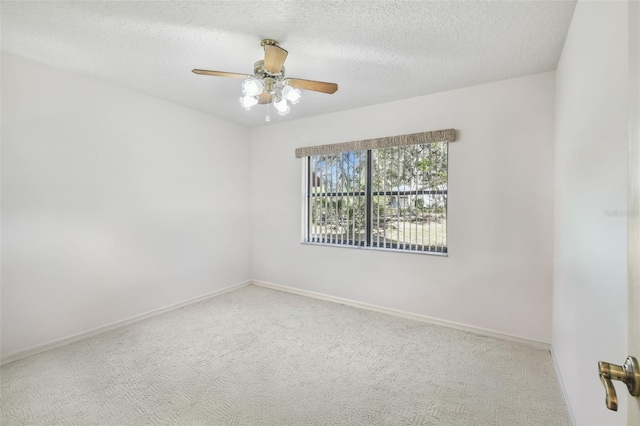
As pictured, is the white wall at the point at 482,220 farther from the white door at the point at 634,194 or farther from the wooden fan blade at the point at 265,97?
the white door at the point at 634,194

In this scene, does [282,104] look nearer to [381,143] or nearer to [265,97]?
[265,97]

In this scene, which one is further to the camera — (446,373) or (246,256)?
(246,256)

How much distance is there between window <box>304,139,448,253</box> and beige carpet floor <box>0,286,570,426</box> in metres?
1.02

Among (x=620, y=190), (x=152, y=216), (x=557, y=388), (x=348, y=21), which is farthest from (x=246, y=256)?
(x=620, y=190)

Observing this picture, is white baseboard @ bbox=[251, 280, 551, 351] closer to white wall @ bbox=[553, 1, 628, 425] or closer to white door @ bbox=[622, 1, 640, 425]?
white wall @ bbox=[553, 1, 628, 425]

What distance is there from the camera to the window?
3135 mm

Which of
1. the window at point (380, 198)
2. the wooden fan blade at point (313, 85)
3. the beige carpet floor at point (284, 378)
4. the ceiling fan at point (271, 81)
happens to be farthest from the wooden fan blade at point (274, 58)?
the beige carpet floor at point (284, 378)

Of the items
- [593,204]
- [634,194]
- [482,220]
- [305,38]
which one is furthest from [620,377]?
[482,220]

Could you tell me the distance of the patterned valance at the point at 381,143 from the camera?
2980mm

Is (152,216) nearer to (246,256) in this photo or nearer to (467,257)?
(246,256)

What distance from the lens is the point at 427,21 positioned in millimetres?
1869

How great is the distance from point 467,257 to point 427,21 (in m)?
2.12

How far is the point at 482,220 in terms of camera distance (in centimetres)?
283

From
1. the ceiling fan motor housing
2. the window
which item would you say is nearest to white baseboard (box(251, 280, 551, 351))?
the window
